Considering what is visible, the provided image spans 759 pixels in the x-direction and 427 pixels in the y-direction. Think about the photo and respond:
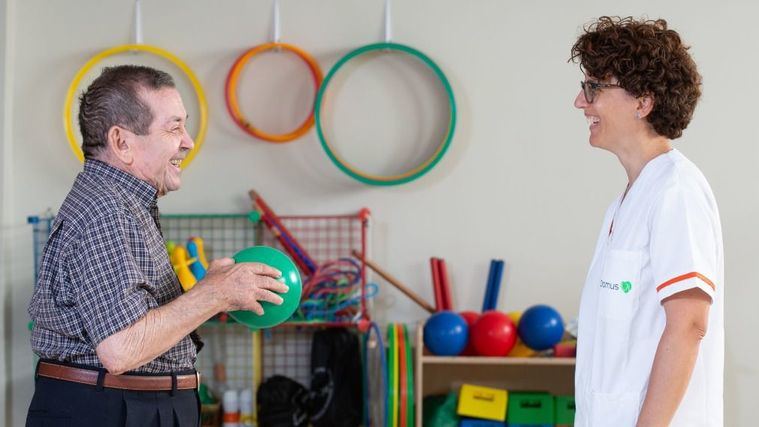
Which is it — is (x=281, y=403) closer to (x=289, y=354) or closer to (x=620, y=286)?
(x=289, y=354)

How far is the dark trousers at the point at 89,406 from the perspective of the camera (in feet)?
6.61

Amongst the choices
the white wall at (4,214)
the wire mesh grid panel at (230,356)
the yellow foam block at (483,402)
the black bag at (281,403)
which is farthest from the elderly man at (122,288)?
the white wall at (4,214)

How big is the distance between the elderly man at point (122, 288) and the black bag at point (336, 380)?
1873 mm

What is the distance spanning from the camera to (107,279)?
6.23 ft

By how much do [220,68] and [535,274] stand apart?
187cm

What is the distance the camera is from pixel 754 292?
13.8ft

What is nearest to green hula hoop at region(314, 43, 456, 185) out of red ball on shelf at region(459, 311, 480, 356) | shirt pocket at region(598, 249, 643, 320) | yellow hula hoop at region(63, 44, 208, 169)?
yellow hula hoop at region(63, 44, 208, 169)

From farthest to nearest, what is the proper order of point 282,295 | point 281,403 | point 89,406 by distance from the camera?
point 281,403 → point 282,295 → point 89,406

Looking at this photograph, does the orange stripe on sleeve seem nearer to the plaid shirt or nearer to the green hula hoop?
the plaid shirt

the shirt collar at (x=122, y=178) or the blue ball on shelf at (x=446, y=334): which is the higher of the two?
the shirt collar at (x=122, y=178)

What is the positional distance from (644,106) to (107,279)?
1.28 meters

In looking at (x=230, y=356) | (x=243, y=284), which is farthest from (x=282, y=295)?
(x=230, y=356)

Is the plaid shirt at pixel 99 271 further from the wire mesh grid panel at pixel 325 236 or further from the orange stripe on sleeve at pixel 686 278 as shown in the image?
the wire mesh grid panel at pixel 325 236

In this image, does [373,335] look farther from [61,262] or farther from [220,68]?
[61,262]
